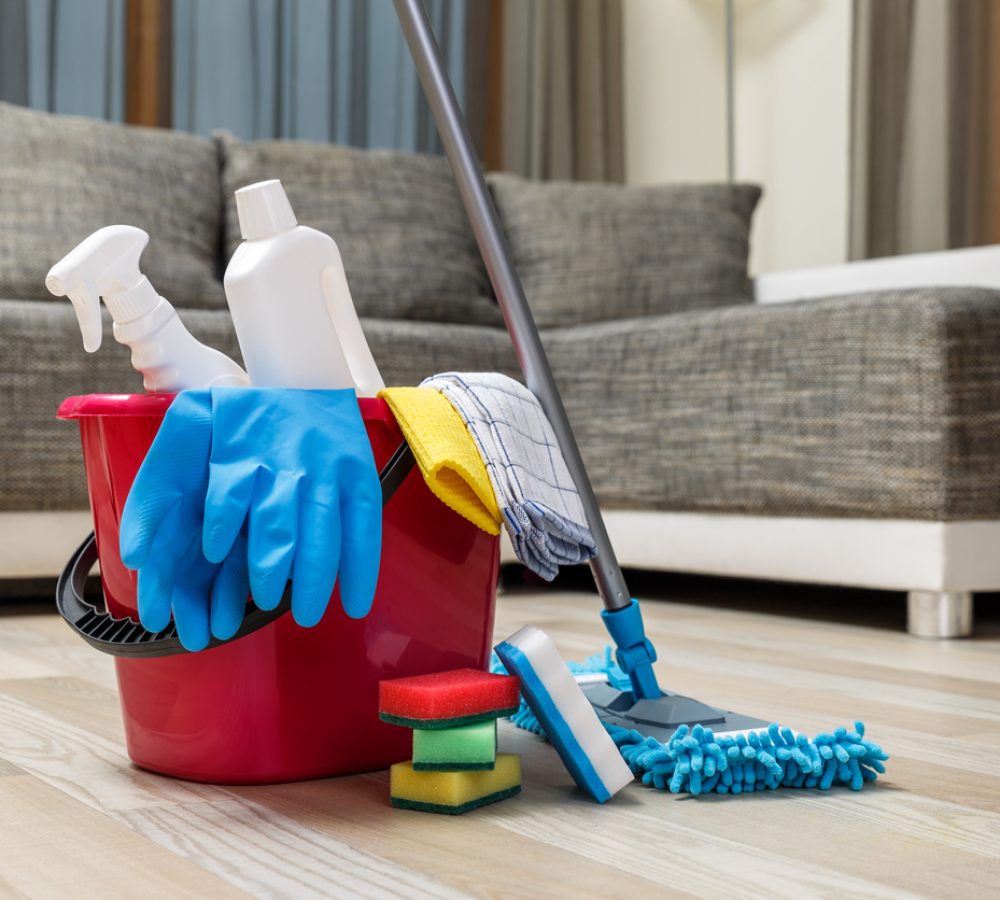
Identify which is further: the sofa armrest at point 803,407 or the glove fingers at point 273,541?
the sofa armrest at point 803,407

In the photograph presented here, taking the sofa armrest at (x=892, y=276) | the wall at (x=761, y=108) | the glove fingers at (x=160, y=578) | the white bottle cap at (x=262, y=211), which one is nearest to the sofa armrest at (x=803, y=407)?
the sofa armrest at (x=892, y=276)

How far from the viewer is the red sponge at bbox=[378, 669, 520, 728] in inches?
31.1

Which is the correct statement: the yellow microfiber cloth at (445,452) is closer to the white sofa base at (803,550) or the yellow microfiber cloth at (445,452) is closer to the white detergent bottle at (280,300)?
the white detergent bottle at (280,300)

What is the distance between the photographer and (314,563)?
77cm

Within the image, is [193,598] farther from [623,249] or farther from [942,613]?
[623,249]

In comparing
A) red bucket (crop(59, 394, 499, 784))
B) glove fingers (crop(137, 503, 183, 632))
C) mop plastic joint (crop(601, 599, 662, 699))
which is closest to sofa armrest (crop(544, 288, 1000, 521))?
mop plastic joint (crop(601, 599, 662, 699))

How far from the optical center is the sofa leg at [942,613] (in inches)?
66.1

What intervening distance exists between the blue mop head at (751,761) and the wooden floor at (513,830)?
0.01 metres

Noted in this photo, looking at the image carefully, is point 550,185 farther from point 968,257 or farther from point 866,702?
point 866,702

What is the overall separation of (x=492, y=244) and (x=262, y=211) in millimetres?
208

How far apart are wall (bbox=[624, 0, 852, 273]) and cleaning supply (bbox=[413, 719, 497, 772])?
2.90m

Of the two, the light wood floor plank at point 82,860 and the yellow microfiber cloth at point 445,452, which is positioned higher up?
the yellow microfiber cloth at point 445,452

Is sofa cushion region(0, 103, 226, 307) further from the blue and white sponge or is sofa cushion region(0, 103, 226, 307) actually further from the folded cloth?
the blue and white sponge

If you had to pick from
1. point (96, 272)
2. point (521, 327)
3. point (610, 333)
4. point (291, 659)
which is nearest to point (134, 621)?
point (291, 659)
